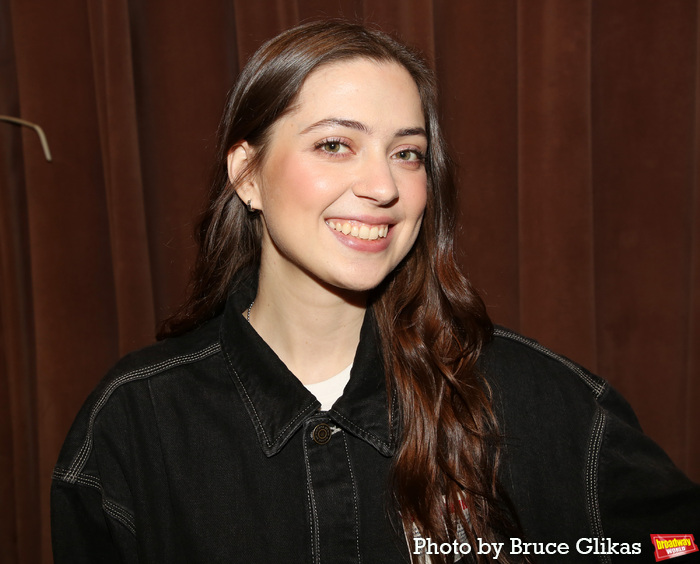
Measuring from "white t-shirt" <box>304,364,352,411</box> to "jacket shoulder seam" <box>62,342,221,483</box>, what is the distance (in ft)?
0.64

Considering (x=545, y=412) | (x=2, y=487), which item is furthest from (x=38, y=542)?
(x=545, y=412)

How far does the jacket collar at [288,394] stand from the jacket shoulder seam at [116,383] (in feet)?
0.16

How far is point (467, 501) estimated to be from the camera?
1.09 m

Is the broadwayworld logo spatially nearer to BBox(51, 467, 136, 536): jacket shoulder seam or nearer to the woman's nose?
the woman's nose

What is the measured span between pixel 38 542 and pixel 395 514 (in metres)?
1.23

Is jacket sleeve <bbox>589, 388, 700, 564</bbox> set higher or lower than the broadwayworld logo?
higher

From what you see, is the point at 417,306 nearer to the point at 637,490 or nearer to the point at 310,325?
the point at 310,325

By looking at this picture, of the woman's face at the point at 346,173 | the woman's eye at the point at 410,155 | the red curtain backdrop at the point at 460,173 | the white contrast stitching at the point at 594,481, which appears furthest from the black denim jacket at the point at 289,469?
the red curtain backdrop at the point at 460,173

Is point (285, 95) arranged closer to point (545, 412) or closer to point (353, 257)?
point (353, 257)

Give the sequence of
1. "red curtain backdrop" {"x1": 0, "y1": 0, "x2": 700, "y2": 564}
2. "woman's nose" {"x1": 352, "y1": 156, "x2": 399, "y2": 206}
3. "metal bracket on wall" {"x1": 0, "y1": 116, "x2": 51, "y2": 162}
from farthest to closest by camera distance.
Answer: "red curtain backdrop" {"x1": 0, "y1": 0, "x2": 700, "y2": 564} → "metal bracket on wall" {"x1": 0, "y1": 116, "x2": 51, "y2": 162} → "woman's nose" {"x1": 352, "y1": 156, "x2": 399, "y2": 206}

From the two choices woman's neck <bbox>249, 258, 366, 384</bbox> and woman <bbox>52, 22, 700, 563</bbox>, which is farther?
woman's neck <bbox>249, 258, 366, 384</bbox>

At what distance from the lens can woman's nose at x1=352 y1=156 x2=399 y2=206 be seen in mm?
1042

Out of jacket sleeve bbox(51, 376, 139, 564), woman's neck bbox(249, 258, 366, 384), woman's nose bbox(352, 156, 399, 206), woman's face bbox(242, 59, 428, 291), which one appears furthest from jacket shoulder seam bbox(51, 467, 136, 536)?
woman's nose bbox(352, 156, 399, 206)

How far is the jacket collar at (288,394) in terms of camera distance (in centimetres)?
110
